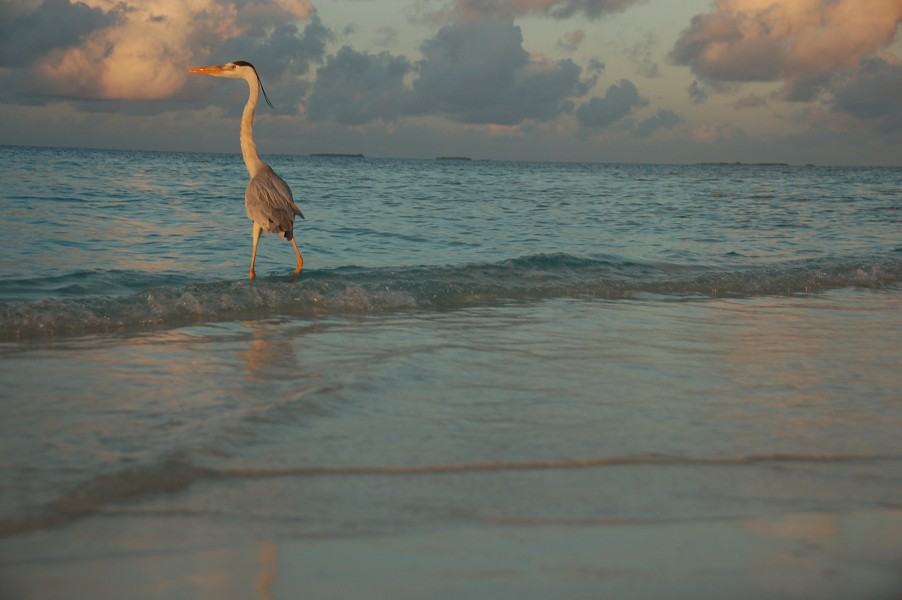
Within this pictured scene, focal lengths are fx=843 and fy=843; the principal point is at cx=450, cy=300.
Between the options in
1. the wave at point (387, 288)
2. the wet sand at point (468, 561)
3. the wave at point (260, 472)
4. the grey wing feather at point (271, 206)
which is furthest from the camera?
the grey wing feather at point (271, 206)

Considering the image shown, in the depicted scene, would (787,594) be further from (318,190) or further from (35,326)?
(318,190)

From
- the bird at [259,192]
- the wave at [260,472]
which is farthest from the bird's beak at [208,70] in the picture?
the wave at [260,472]

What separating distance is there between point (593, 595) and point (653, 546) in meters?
0.42

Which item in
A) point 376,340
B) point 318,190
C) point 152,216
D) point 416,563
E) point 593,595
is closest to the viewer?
point 593,595

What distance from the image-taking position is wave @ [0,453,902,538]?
2979mm

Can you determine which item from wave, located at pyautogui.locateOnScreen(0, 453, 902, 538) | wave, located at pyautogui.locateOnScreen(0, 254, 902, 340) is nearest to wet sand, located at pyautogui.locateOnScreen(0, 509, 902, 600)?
wave, located at pyautogui.locateOnScreen(0, 453, 902, 538)

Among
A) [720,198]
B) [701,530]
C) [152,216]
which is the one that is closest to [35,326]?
[701,530]

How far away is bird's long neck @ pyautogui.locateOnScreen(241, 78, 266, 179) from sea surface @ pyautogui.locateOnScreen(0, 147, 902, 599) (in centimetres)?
168

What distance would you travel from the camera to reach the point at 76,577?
2.51 m

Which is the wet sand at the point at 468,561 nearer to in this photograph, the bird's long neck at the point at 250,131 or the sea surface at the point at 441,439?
the sea surface at the point at 441,439

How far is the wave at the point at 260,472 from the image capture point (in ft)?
9.77

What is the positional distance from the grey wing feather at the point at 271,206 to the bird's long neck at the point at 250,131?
68 centimetres

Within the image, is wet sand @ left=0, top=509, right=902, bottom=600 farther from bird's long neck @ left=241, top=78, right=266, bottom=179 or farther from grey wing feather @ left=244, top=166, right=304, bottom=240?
bird's long neck @ left=241, top=78, right=266, bottom=179

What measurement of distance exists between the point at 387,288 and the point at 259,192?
7.14ft
